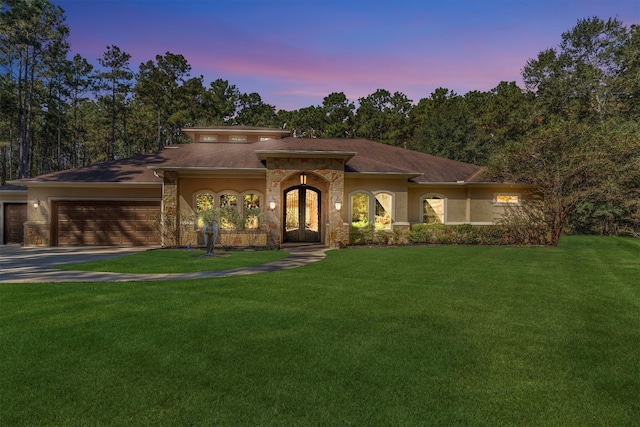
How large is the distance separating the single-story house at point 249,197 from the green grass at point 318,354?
841 cm

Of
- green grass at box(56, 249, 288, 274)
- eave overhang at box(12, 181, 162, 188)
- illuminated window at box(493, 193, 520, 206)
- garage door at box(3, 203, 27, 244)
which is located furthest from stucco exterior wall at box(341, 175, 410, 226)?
garage door at box(3, 203, 27, 244)

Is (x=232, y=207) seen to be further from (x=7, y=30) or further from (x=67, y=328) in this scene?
(x=7, y=30)

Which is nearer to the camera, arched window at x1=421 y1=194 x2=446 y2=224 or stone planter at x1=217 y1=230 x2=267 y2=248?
stone planter at x1=217 y1=230 x2=267 y2=248

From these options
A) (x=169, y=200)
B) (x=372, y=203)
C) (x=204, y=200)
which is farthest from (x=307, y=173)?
(x=169, y=200)

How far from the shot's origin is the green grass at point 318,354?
8.90 feet

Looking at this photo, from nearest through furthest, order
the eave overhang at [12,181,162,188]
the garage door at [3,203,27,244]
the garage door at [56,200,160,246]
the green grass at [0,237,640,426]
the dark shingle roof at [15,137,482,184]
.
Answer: the green grass at [0,237,640,426] < the dark shingle roof at [15,137,482,184] < the eave overhang at [12,181,162,188] < the garage door at [56,200,160,246] < the garage door at [3,203,27,244]

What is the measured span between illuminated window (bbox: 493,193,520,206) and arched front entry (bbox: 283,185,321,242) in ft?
31.3

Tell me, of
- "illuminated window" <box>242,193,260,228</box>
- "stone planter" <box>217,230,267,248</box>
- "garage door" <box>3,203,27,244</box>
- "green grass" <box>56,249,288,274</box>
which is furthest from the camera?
"garage door" <box>3,203,27,244</box>

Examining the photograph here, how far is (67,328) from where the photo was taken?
15.0ft

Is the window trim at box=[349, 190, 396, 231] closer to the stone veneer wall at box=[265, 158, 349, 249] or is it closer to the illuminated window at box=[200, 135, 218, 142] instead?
the stone veneer wall at box=[265, 158, 349, 249]

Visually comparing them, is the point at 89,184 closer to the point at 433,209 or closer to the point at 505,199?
the point at 433,209

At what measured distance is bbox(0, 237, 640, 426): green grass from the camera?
271 centimetres

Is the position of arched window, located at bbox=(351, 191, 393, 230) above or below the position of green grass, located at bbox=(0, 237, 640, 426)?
above

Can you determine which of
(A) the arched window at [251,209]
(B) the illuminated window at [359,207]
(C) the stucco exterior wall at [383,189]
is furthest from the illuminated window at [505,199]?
(A) the arched window at [251,209]
